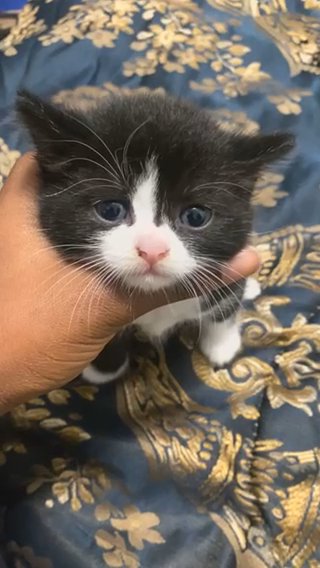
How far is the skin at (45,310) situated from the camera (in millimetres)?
841

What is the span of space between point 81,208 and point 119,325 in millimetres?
158

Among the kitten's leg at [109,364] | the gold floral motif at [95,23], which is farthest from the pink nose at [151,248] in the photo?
the gold floral motif at [95,23]

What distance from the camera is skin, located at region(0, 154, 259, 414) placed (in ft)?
2.76

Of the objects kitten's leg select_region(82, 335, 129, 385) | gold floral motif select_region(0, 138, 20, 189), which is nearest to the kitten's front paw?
kitten's leg select_region(82, 335, 129, 385)

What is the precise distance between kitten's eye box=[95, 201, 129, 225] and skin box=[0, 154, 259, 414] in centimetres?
8

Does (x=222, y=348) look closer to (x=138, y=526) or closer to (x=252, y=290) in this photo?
(x=252, y=290)

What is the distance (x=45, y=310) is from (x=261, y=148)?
341mm

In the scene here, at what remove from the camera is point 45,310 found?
0.84 m

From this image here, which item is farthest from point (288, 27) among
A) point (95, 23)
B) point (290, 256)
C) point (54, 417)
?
point (54, 417)

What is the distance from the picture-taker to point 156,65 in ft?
4.83

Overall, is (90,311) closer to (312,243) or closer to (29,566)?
(29,566)

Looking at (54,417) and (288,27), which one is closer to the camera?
(54,417)

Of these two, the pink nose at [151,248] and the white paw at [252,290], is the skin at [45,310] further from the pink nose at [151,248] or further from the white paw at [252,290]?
the white paw at [252,290]

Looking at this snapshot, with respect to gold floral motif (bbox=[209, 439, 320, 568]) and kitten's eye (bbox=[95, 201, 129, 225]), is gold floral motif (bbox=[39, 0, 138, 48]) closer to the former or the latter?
kitten's eye (bbox=[95, 201, 129, 225])
